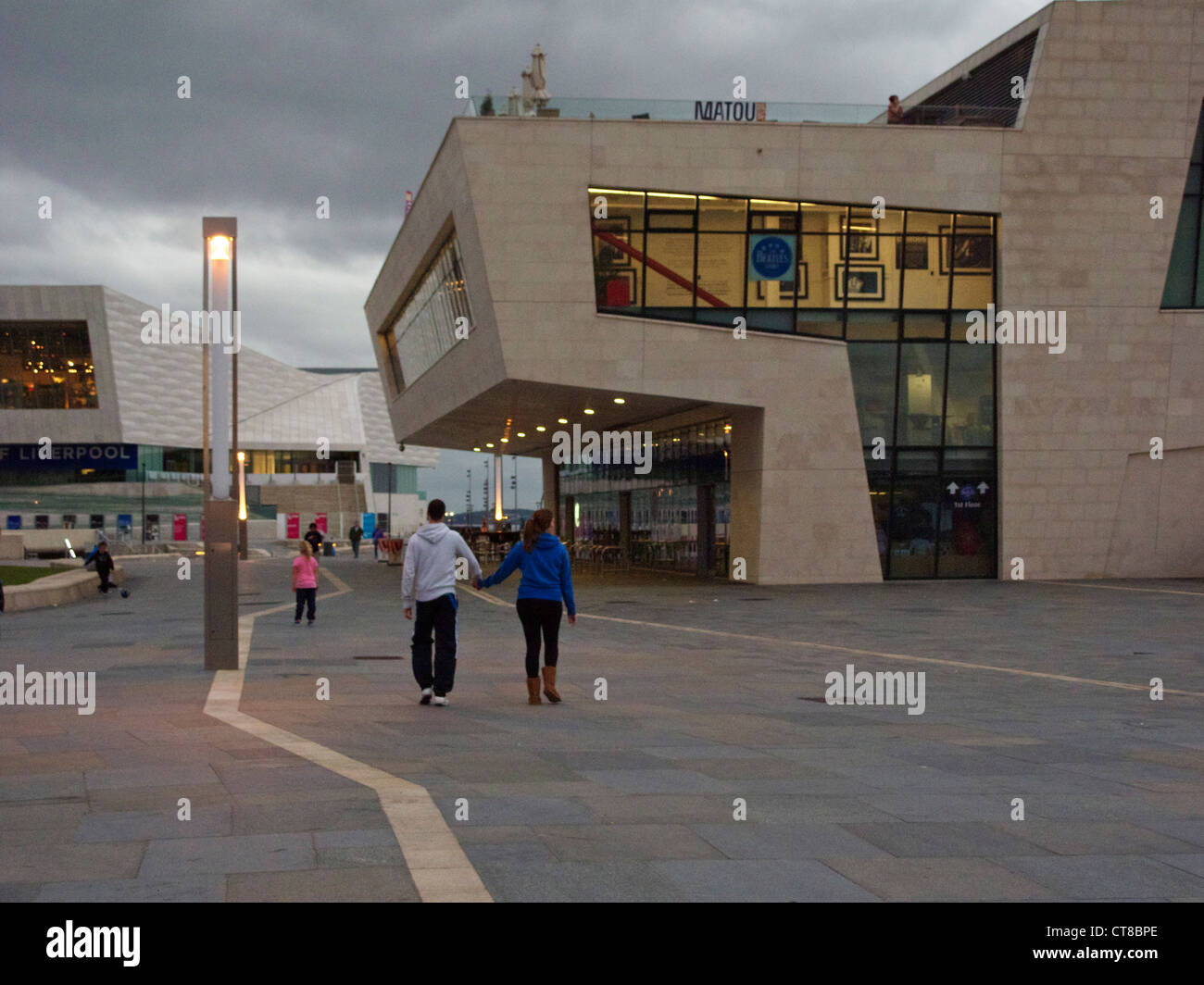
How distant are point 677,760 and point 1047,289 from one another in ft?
89.4

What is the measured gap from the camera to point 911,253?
3241 centimetres

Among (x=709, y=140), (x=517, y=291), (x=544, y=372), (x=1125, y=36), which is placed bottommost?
(x=544, y=372)

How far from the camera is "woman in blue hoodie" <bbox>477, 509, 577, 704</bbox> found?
37.2 feet

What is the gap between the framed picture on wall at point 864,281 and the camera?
105 ft

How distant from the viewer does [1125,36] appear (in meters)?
32.0

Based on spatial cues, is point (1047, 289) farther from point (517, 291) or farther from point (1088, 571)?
point (517, 291)

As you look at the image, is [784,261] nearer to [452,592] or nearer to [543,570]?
[543,570]

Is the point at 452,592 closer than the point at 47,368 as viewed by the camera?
Yes

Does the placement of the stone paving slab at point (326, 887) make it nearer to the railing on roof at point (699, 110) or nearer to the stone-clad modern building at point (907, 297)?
the stone-clad modern building at point (907, 297)

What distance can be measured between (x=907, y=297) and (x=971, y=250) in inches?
78.6

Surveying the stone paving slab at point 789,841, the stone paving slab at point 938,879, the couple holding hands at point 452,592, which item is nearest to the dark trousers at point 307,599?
the couple holding hands at point 452,592

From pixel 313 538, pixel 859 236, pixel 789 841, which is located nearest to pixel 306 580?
pixel 313 538
